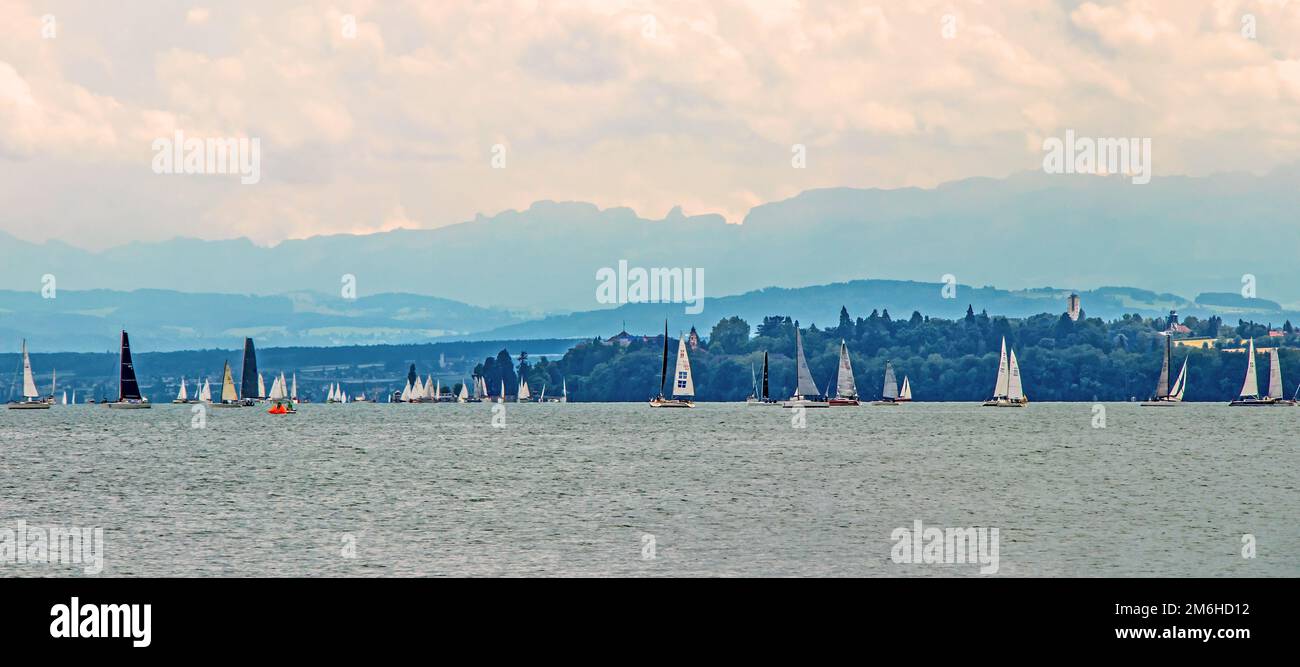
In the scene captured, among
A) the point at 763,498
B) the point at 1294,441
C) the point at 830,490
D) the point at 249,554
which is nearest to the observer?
the point at 249,554

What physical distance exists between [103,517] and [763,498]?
33382 millimetres

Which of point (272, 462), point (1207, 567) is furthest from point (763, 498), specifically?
point (272, 462)

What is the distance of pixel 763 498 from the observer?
261 ft

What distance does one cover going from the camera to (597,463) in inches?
4488

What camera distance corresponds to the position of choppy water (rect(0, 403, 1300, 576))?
52.4 meters

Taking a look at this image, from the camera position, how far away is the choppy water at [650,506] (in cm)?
5244

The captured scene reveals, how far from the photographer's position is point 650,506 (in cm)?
7444
